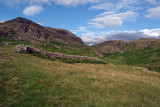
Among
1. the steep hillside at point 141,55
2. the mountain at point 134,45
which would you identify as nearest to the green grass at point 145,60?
the steep hillside at point 141,55

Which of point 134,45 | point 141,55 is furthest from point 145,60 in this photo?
point 134,45

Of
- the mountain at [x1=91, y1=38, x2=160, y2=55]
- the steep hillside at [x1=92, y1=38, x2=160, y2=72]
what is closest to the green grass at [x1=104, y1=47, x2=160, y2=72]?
the steep hillside at [x1=92, y1=38, x2=160, y2=72]

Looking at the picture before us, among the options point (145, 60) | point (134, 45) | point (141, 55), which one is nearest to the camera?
point (145, 60)

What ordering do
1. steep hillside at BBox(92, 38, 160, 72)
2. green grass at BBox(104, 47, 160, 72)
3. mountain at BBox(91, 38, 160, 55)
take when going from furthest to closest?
mountain at BBox(91, 38, 160, 55), steep hillside at BBox(92, 38, 160, 72), green grass at BBox(104, 47, 160, 72)

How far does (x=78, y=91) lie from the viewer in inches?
430

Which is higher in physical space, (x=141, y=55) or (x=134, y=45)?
(x=134, y=45)

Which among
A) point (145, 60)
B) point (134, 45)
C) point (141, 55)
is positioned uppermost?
point (134, 45)

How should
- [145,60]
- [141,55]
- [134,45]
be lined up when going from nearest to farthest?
[145,60], [141,55], [134,45]

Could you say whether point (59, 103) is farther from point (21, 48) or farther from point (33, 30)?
point (33, 30)

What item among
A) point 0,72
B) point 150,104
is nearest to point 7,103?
point 0,72

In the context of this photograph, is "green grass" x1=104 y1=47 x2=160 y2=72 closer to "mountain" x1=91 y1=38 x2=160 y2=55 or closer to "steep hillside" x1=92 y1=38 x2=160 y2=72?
"steep hillside" x1=92 y1=38 x2=160 y2=72

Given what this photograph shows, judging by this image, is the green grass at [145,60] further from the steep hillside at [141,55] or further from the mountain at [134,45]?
the mountain at [134,45]

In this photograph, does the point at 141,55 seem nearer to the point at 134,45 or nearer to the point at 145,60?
the point at 145,60

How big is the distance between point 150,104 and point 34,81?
11.0 m
